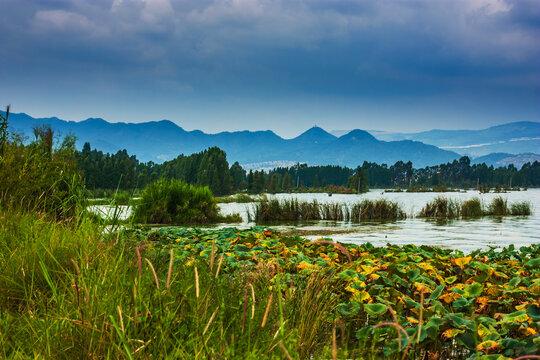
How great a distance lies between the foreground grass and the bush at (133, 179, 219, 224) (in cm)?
901

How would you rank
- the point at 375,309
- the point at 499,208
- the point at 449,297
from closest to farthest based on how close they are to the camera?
the point at 375,309 → the point at 449,297 → the point at 499,208

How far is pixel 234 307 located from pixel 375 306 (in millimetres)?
1225

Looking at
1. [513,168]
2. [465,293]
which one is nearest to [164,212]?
[465,293]

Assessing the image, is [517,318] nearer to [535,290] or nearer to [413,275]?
[535,290]

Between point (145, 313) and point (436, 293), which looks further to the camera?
point (436, 293)

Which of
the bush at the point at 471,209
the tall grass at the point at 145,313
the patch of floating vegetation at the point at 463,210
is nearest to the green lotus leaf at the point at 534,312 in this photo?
the tall grass at the point at 145,313

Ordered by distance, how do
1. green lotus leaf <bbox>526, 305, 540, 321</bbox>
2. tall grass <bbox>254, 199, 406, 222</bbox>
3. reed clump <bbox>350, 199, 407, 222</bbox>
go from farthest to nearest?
reed clump <bbox>350, 199, 407, 222</bbox>
tall grass <bbox>254, 199, 406, 222</bbox>
green lotus leaf <bbox>526, 305, 540, 321</bbox>

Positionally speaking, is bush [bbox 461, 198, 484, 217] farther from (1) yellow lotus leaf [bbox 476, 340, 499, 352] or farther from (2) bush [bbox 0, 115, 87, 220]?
(1) yellow lotus leaf [bbox 476, 340, 499, 352]

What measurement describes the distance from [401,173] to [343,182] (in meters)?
27.0

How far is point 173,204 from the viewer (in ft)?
45.2

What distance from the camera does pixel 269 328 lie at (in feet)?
7.24

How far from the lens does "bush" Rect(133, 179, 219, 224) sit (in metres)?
13.5

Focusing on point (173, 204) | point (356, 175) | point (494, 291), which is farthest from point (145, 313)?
point (356, 175)

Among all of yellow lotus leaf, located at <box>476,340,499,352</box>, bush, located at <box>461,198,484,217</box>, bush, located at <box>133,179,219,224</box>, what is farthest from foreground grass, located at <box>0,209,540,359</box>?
bush, located at <box>461,198,484,217</box>
